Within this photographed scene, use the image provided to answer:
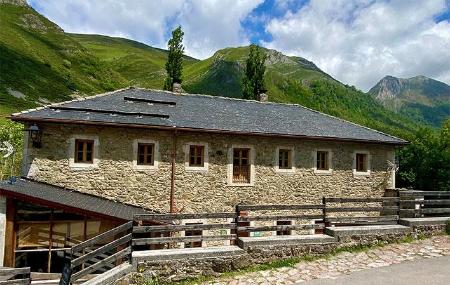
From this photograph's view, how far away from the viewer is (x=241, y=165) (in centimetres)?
1600

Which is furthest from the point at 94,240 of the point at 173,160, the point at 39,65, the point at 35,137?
the point at 39,65

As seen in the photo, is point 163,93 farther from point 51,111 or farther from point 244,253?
point 244,253

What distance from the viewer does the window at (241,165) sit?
15.9m

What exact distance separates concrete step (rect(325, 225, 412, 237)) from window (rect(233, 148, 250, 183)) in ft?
19.7

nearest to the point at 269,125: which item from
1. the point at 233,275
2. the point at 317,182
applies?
the point at 317,182

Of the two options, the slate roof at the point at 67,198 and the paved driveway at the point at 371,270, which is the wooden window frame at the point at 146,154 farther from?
the paved driveway at the point at 371,270

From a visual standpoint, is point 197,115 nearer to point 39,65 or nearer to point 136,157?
point 136,157

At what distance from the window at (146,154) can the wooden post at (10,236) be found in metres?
4.95

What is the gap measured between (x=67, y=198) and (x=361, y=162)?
14387 millimetres

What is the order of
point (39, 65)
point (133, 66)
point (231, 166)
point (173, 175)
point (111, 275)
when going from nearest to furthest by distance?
point (111, 275) → point (173, 175) → point (231, 166) → point (39, 65) → point (133, 66)

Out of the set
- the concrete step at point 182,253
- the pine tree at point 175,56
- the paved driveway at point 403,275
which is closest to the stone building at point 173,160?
the concrete step at point 182,253

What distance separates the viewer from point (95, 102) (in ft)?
50.3

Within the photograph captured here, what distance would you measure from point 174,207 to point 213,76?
9992 centimetres

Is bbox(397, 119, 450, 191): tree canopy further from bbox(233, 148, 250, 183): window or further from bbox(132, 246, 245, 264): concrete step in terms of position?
bbox(132, 246, 245, 264): concrete step
